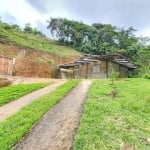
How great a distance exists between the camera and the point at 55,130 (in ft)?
25.6

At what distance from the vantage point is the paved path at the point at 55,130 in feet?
22.1

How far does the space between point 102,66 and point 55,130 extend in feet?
88.6

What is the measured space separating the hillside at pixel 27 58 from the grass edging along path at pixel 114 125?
19.2m

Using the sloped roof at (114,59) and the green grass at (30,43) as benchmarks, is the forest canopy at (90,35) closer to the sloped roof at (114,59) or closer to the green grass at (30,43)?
the green grass at (30,43)

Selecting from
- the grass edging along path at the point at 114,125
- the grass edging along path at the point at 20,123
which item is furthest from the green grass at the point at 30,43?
the grass edging along path at the point at 114,125

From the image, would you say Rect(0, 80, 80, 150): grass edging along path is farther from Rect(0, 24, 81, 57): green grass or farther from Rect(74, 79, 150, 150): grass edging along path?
Rect(0, 24, 81, 57): green grass

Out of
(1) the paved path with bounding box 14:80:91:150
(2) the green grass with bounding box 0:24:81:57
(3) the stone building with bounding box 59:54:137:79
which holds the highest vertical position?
(2) the green grass with bounding box 0:24:81:57

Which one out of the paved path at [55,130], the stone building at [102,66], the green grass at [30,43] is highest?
the green grass at [30,43]

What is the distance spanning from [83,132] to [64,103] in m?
4.09

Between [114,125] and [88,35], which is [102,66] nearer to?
[88,35]

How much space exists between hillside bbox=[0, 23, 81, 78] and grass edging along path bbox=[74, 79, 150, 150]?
19167 millimetres

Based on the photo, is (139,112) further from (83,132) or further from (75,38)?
(75,38)

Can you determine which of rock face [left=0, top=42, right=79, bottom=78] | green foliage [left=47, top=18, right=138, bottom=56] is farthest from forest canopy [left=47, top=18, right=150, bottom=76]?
rock face [left=0, top=42, right=79, bottom=78]

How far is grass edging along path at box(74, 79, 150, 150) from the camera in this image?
22.4ft
